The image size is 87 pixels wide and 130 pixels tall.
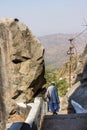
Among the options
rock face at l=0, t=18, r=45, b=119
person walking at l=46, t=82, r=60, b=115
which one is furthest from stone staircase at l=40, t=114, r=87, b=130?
rock face at l=0, t=18, r=45, b=119

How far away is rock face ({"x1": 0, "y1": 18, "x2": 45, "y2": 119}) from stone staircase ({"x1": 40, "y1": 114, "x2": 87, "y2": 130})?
11.5 m

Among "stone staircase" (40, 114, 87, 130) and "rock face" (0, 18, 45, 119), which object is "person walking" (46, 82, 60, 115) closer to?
"stone staircase" (40, 114, 87, 130)

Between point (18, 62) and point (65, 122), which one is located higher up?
point (65, 122)

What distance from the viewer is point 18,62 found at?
24.9m

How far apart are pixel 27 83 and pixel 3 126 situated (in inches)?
131

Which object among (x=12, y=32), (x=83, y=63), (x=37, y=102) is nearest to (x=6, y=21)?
(x=12, y=32)

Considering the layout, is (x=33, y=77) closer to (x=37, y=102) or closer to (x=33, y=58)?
(x=33, y=58)

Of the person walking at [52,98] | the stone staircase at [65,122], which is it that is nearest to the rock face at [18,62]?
the person walking at [52,98]

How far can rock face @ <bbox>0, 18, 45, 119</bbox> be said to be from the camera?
79.2 ft

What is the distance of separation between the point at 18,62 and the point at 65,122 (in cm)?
1335

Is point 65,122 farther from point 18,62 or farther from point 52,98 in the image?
point 18,62

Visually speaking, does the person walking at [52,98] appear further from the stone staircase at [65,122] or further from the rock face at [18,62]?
the rock face at [18,62]

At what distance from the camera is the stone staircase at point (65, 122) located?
1134 cm

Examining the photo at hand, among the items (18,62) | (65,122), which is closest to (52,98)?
(65,122)
